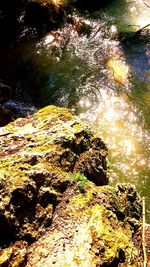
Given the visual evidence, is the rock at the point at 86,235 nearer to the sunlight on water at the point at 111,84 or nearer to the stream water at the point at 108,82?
the stream water at the point at 108,82

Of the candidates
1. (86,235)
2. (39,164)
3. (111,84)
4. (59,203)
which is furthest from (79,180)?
(111,84)

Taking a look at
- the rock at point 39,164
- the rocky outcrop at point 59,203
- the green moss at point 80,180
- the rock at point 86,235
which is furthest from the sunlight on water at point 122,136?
the rock at point 86,235

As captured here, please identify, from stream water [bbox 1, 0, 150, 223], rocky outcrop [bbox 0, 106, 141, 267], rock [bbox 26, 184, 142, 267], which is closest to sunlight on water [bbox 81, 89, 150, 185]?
stream water [bbox 1, 0, 150, 223]

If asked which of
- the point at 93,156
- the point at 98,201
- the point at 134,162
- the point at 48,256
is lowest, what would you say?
the point at 48,256

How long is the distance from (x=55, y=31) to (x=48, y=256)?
9085 millimetres

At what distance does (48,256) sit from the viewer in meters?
2.98

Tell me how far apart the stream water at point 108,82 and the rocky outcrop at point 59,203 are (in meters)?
2.07

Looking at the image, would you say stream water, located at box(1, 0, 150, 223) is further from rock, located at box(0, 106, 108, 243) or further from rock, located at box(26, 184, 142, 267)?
rock, located at box(26, 184, 142, 267)

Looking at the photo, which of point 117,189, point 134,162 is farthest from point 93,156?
point 134,162

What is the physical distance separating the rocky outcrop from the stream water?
6.80 feet

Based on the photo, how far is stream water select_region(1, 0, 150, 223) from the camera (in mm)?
6598

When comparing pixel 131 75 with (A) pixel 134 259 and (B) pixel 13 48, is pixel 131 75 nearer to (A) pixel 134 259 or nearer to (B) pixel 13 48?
(B) pixel 13 48

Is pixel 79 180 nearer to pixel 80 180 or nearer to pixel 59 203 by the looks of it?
pixel 80 180

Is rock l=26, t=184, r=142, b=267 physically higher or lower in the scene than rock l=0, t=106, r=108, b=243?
lower
